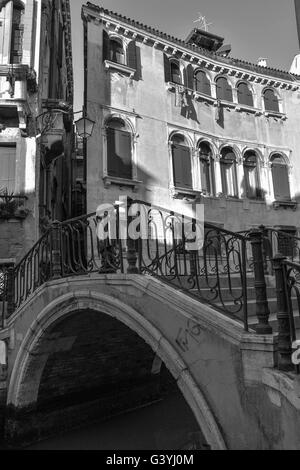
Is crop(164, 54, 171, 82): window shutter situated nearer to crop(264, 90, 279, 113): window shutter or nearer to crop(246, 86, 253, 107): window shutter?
crop(246, 86, 253, 107): window shutter

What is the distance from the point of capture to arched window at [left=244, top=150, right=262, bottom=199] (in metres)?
15.1

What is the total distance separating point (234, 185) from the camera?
15062mm

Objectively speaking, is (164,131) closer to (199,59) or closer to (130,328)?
(199,59)

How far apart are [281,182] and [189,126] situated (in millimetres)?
4420

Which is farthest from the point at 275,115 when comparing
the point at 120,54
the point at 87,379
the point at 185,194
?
the point at 87,379

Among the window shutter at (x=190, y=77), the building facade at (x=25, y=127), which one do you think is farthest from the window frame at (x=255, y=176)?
the building facade at (x=25, y=127)

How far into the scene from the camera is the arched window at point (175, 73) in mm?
14461

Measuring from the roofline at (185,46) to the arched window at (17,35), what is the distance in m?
2.33

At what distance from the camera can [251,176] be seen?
15.5m

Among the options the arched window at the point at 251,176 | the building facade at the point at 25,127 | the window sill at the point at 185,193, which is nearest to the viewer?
the building facade at the point at 25,127

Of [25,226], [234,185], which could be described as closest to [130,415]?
[25,226]

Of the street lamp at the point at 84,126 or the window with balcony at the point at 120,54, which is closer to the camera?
the street lamp at the point at 84,126

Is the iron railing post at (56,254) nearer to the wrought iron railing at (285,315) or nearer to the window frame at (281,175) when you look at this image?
the wrought iron railing at (285,315)
